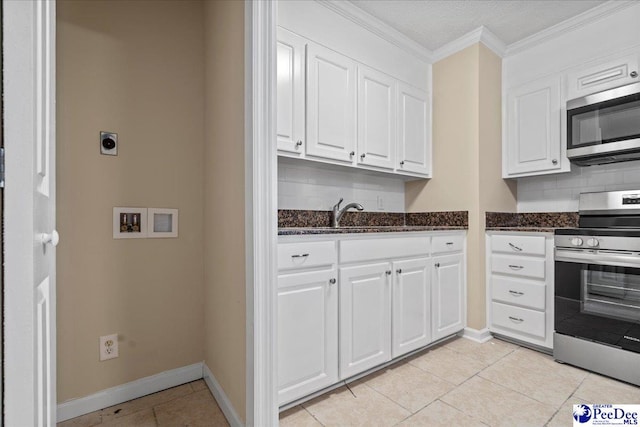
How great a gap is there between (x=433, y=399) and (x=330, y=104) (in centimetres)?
190

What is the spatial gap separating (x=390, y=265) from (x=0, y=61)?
1.84 metres

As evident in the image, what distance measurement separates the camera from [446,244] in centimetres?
239

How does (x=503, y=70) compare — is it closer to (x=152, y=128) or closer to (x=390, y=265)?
(x=390, y=265)

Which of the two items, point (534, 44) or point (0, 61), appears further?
point (534, 44)

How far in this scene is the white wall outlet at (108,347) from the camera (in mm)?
1597

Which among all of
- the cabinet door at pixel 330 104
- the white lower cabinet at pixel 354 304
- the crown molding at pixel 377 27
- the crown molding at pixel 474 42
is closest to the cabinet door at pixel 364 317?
the white lower cabinet at pixel 354 304

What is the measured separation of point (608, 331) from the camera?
1896mm

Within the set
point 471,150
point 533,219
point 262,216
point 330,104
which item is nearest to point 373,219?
point 471,150

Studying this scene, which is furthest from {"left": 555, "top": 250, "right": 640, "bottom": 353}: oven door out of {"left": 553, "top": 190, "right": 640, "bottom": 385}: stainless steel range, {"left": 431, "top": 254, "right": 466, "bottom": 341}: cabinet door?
{"left": 431, "top": 254, "right": 466, "bottom": 341}: cabinet door

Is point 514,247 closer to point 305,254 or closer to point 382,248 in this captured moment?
point 382,248

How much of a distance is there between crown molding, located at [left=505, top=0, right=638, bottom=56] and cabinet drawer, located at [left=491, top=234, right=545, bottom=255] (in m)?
1.63

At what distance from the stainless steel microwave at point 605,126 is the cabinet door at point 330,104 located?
1606 millimetres

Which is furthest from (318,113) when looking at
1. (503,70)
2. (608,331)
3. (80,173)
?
(608,331)

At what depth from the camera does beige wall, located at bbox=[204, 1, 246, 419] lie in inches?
54.2
